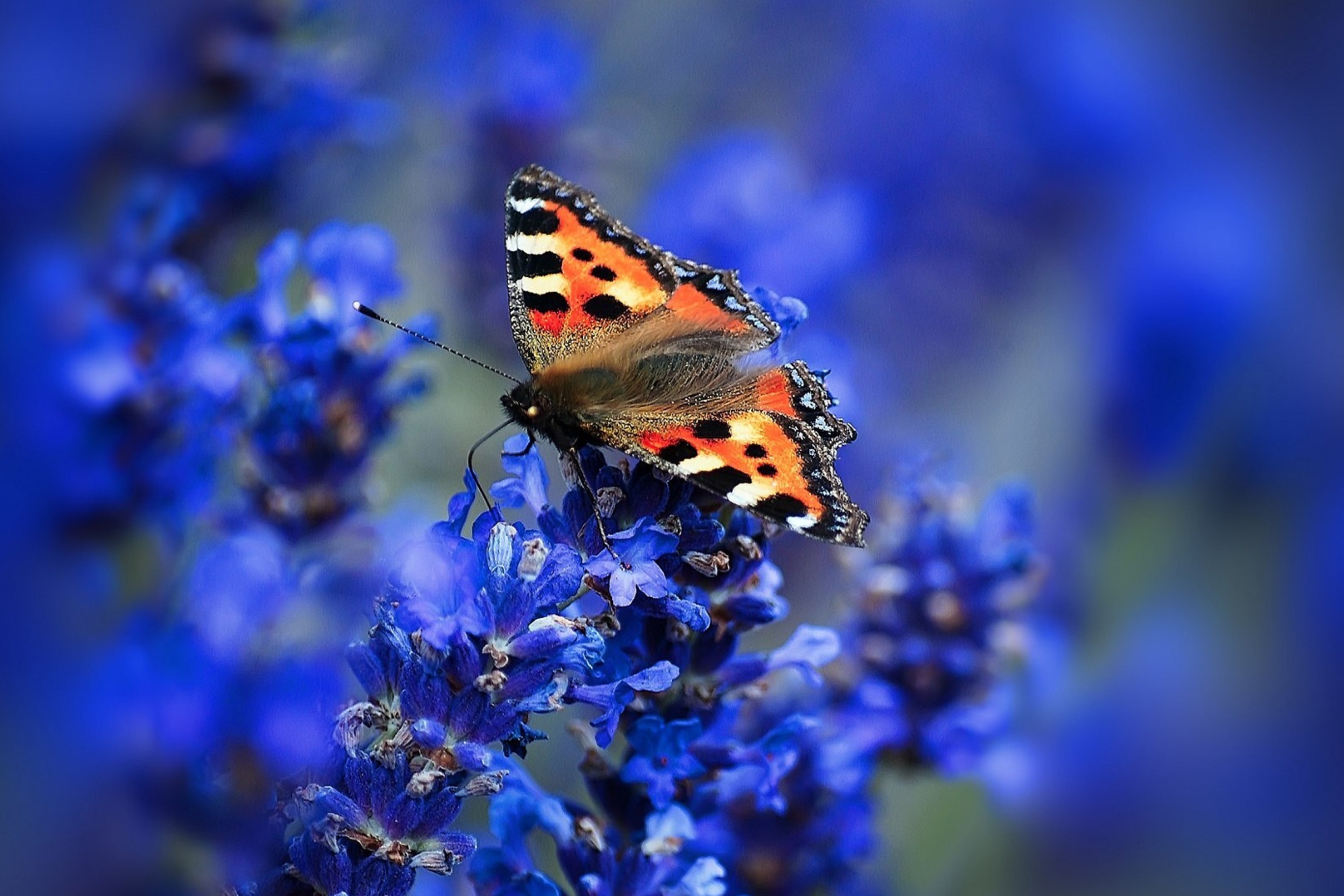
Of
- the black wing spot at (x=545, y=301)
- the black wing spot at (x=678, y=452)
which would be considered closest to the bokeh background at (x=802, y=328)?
the black wing spot at (x=545, y=301)

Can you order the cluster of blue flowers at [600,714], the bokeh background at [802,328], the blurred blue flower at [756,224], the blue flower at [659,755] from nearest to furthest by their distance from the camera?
1. the cluster of blue flowers at [600,714]
2. the blue flower at [659,755]
3. the bokeh background at [802,328]
4. the blurred blue flower at [756,224]

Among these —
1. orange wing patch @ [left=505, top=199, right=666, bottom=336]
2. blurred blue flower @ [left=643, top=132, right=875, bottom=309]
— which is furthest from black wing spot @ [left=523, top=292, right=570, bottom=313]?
blurred blue flower @ [left=643, top=132, right=875, bottom=309]

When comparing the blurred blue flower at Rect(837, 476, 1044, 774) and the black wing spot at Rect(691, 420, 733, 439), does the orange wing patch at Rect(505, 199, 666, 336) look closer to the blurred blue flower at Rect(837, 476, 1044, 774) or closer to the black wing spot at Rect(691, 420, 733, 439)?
the black wing spot at Rect(691, 420, 733, 439)

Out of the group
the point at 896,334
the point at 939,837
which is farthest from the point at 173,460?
the point at 896,334

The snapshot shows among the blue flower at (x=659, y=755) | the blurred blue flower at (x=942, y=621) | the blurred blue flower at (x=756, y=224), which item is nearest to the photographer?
the blue flower at (x=659, y=755)

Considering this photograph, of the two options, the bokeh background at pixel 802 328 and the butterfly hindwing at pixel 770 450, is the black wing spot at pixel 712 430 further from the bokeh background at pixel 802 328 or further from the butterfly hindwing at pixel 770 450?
the bokeh background at pixel 802 328

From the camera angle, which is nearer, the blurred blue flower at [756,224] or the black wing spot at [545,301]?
the black wing spot at [545,301]

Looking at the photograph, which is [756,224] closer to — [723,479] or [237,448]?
[237,448]

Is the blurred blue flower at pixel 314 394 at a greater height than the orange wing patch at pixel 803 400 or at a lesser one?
greater

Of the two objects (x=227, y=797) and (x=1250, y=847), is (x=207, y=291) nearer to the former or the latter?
(x=227, y=797)
